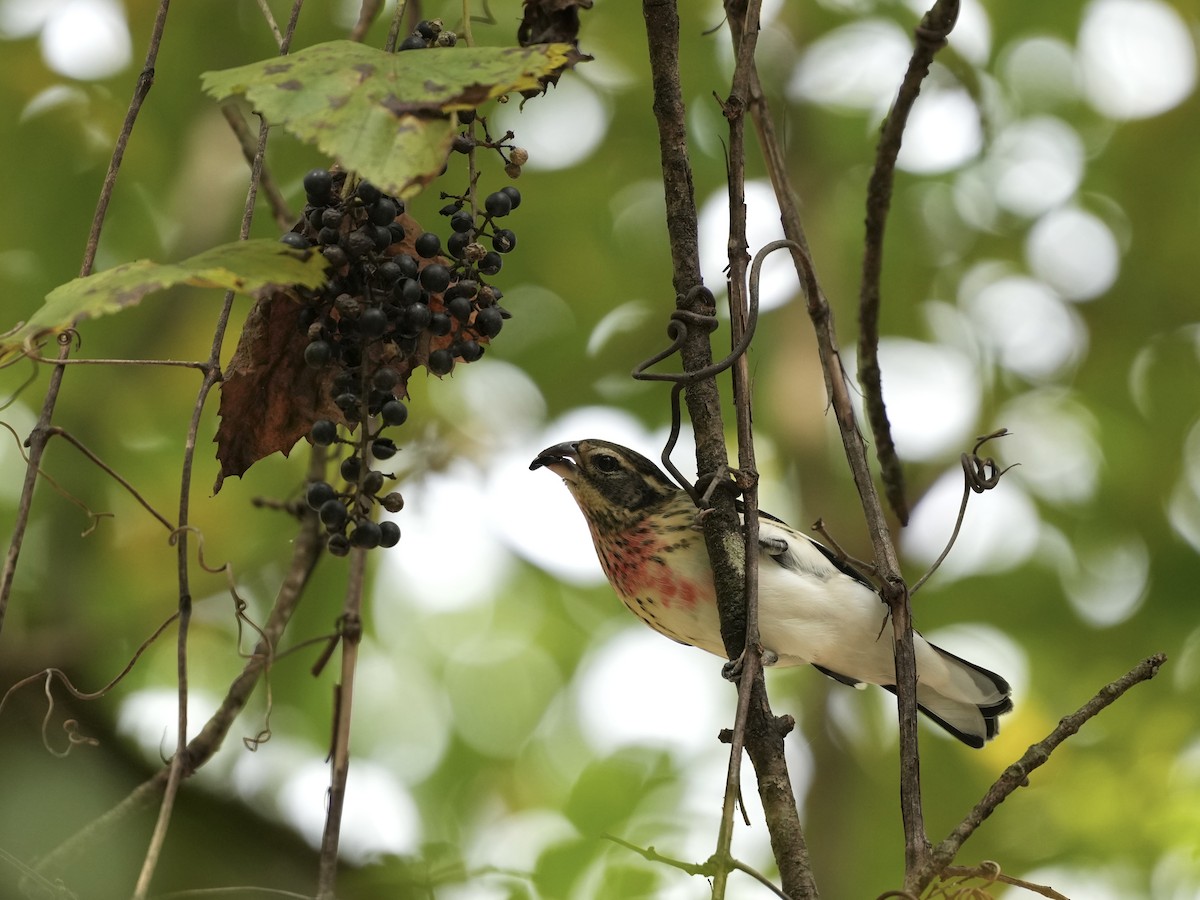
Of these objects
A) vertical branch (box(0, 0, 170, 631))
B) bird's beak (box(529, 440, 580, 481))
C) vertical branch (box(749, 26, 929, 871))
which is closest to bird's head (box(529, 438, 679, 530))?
bird's beak (box(529, 440, 580, 481))

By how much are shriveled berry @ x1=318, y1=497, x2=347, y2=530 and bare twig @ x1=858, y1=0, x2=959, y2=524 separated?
5.69 ft

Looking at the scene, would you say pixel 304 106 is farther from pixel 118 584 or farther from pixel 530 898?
pixel 118 584

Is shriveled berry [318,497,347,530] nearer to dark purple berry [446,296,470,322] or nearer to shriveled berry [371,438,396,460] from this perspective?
shriveled berry [371,438,396,460]

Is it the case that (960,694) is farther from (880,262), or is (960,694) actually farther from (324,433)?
(324,433)

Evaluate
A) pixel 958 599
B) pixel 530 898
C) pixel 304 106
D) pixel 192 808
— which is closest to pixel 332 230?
pixel 304 106

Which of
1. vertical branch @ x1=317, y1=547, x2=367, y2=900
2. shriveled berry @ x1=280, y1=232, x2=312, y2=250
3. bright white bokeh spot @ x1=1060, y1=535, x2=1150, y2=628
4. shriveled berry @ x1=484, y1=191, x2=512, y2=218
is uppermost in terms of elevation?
bright white bokeh spot @ x1=1060, y1=535, x2=1150, y2=628

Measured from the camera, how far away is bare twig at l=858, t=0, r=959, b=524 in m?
3.37

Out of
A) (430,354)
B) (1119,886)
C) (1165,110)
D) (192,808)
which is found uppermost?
(1165,110)

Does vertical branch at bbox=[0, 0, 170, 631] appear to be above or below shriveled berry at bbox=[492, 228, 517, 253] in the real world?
below

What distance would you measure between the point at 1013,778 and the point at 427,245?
1.57 meters

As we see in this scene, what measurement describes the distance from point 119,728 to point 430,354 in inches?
140

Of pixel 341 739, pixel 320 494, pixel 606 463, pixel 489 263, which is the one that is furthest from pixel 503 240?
pixel 606 463

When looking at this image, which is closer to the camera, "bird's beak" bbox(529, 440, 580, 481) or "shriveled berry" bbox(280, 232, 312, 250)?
"shriveled berry" bbox(280, 232, 312, 250)

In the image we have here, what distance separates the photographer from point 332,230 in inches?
95.3
